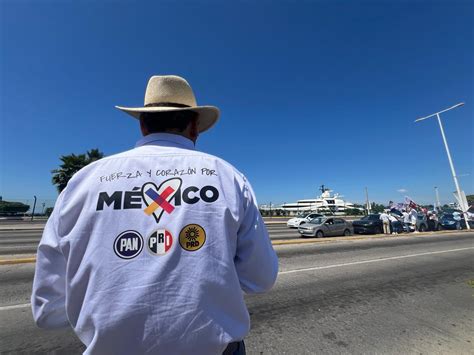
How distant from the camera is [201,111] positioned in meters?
1.64

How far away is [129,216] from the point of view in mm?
1094

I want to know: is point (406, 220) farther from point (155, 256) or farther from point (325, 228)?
point (155, 256)

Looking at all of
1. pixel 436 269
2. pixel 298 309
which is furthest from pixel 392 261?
pixel 298 309

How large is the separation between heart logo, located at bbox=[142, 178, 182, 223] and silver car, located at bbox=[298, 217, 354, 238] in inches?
669

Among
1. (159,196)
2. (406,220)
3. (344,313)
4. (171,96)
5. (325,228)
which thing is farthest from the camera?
(406,220)

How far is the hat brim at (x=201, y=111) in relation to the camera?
144cm

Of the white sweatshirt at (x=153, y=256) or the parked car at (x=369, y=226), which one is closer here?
the white sweatshirt at (x=153, y=256)

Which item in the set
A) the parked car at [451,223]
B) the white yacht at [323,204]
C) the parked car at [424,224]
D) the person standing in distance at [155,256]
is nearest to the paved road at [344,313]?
the person standing in distance at [155,256]

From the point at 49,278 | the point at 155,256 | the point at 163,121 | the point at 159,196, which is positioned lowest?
the point at 49,278

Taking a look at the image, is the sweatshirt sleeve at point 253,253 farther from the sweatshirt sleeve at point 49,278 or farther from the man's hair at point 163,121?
the sweatshirt sleeve at point 49,278

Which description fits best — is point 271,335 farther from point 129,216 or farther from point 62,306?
point 129,216

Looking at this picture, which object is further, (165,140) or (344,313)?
(344,313)

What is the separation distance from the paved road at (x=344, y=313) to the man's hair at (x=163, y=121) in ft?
9.89

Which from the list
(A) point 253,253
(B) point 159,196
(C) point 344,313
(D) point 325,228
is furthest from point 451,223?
(B) point 159,196
